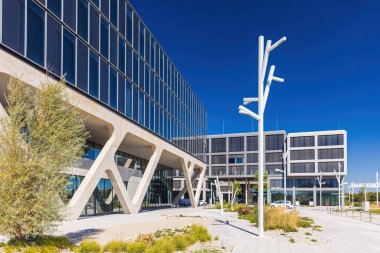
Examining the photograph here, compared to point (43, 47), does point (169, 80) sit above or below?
above

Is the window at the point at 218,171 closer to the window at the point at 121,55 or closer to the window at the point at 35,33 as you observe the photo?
the window at the point at 121,55

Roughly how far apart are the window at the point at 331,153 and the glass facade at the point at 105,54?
48719mm

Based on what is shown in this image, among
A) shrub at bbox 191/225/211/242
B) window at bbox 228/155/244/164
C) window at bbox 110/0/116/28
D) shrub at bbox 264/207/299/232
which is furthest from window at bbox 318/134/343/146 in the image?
shrub at bbox 191/225/211/242

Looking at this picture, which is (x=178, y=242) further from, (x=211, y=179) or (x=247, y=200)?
(x=211, y=179)

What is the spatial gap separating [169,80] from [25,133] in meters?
34.4

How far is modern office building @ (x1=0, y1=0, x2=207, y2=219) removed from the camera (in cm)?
1964

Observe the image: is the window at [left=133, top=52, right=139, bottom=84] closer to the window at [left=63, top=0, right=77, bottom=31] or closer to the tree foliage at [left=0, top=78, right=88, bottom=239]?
the window at [left=63, top=0, right=77, bottom=31]

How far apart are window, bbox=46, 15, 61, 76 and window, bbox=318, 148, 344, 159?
7673 centimetres

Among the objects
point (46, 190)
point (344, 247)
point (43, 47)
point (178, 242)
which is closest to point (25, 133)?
point (46, 190)

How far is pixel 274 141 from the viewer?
9488 cm

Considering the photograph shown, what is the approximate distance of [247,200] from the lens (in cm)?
9069

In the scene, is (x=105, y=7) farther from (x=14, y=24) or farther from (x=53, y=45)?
(x=14, y=24)

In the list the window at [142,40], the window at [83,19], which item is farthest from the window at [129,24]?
the window at [83,19]

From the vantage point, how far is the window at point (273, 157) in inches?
3637
